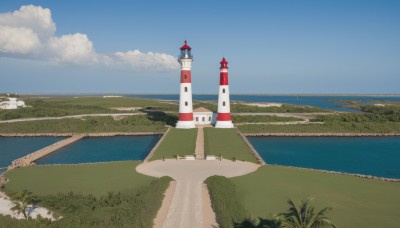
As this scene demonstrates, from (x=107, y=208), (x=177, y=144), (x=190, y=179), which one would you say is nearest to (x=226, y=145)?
(x=177, y=144)

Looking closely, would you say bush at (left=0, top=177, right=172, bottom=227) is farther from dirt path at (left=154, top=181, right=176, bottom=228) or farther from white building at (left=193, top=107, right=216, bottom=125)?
white building at (left=193, top=107, right=216, bottom=125)

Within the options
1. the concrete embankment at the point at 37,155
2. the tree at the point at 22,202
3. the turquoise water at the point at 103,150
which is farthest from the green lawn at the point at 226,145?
the concrete embankment at the point at 37,155

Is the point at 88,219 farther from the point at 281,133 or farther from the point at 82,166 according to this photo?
the point at 281,133

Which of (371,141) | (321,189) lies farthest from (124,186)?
(371,141)

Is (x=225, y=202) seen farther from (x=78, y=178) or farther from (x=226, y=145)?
(x=226, y=145)

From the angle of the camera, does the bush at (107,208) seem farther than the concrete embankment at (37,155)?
No

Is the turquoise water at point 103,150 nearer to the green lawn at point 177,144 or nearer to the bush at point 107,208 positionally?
the green lawn at point 177,144

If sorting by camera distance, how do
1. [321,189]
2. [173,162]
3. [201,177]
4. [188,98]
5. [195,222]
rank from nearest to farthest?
[195,222] → [321,189] → [201,177] → [173,162] → [188,98]
